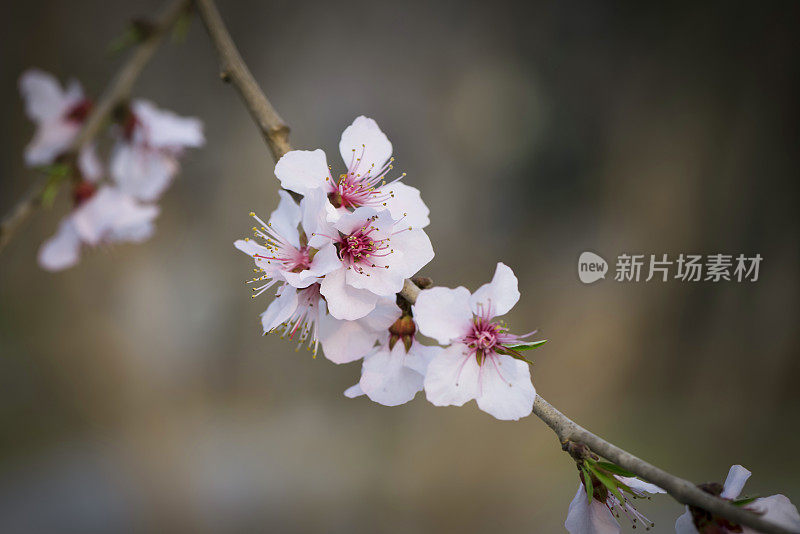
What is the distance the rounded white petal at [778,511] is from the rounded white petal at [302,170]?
46cm

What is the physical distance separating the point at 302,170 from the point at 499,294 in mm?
208

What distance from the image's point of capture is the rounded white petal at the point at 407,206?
52 centimetres

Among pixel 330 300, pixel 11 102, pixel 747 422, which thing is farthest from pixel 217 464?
pixel 747 422

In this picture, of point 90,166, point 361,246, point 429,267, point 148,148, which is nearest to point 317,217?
point 361,246

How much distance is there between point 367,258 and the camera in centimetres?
49

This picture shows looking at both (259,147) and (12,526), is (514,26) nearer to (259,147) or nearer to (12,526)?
(259,147)

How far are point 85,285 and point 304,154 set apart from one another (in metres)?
2.14

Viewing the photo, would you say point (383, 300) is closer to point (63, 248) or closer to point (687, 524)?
point (687, 524)

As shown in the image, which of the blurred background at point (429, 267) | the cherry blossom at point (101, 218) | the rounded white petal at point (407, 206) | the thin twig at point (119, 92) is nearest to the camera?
the rounded white petal at point (407, 206)

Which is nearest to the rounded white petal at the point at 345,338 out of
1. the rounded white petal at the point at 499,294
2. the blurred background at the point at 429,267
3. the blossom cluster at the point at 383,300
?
the blossom cluster at the point at 383,300

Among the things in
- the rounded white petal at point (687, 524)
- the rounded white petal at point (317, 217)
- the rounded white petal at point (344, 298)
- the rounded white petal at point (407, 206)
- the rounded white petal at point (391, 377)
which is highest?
the rounded white petal at point (407, 206)

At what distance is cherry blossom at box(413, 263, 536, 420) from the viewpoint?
0.47 metres

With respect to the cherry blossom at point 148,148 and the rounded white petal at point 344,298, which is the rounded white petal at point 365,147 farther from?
the cherry blossom at point 148,148

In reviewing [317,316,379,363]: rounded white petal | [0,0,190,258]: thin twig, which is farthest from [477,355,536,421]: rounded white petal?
[0,0,190,258]: thin twig
